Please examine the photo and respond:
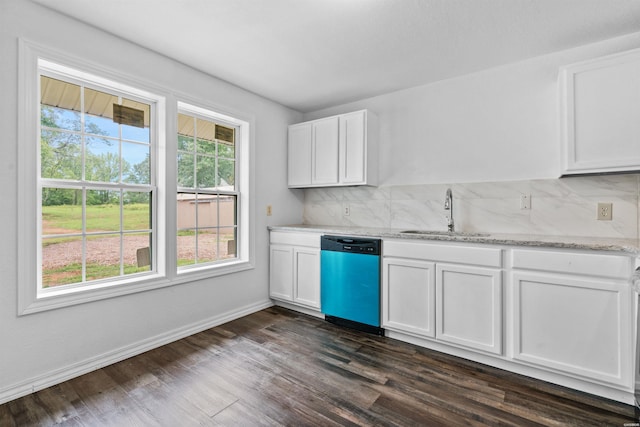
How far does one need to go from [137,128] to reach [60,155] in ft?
1.94

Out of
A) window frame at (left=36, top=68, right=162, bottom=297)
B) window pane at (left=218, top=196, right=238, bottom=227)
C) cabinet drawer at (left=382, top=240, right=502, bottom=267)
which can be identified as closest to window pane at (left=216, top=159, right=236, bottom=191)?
window pane at (left=218, top=196, right=238, bottom=227)

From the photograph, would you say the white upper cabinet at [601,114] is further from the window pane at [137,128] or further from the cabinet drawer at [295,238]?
the window pane at [137,128]

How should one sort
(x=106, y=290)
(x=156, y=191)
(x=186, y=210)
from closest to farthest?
1. (x=106, y=290)
2. (x=156, y=191)
3. (x=186, y=210)

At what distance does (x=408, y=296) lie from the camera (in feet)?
8.53

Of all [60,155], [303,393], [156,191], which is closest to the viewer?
[303,393]

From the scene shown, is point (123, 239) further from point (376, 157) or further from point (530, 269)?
point (530, 269)

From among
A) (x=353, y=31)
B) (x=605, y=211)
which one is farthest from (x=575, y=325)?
(x=353, y=31)

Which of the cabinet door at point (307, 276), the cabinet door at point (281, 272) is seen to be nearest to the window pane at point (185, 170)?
the cabinet door at point (281, 272)

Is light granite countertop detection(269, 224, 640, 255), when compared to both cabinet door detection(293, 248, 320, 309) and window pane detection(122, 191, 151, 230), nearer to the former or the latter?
cabinet door detection(293, 248, 320, 309)

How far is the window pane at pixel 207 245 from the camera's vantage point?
3.03 m

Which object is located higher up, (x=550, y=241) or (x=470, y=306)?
(x=550, y=241)

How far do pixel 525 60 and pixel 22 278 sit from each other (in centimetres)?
403

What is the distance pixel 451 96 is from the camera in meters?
2.97

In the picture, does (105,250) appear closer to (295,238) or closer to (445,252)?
(295,238)
